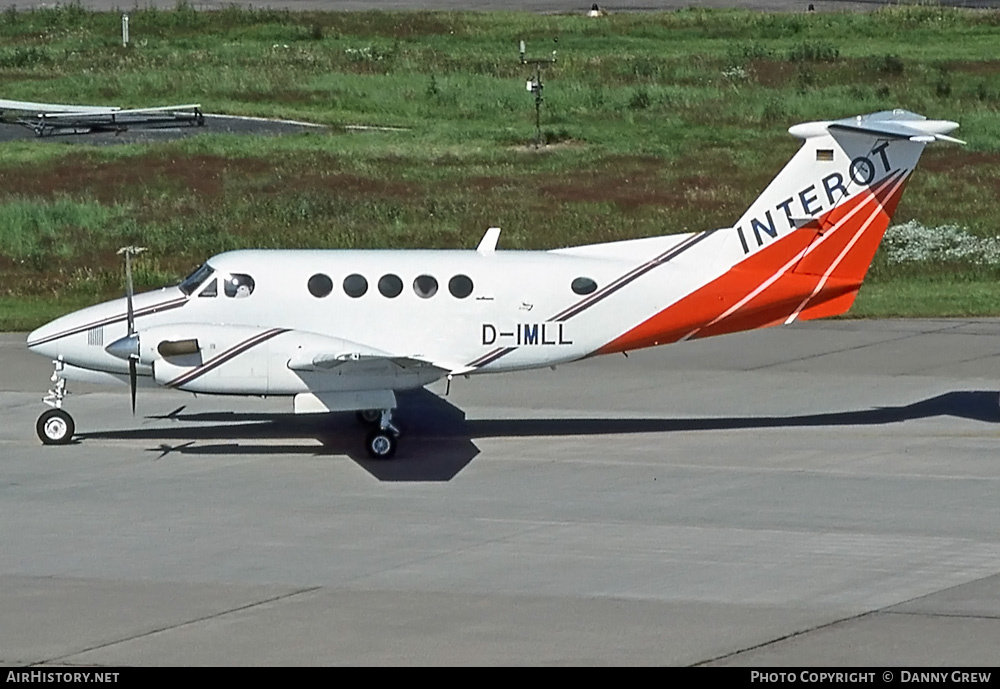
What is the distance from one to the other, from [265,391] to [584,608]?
23.9ft

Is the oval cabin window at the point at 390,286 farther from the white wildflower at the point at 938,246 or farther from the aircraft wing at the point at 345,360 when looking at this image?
the white wildflower at the point at 938,246

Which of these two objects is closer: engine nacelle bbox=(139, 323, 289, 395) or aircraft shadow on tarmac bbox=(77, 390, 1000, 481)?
engine nacelle bbox=(139, 323, 289, 395)

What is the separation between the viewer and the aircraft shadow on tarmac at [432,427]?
72.2ft

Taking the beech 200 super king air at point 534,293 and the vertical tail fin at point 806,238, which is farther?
the vertical tail fin at point 806,238

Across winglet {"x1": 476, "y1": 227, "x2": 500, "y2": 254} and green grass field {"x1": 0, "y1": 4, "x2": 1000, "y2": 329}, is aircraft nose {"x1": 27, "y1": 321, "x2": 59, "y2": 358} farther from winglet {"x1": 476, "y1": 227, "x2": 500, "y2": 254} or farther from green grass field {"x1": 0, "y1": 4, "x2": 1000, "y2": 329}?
green grass field {"x1": 0, "y1": 4, "x2": 1000, "y2": 329}

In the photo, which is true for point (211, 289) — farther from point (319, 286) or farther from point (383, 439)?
point (383, 439)

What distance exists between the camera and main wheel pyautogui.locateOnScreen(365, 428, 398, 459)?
2111cm

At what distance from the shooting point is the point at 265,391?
21.0 m

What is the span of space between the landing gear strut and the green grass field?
507 inches

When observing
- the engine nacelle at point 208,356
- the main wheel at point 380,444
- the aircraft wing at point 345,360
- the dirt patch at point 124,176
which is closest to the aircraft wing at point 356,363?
the aircraft wing at point 345,360

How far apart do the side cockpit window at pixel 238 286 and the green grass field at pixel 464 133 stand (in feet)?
37.8

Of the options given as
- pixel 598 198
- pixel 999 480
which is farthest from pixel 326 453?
pixel 598 198

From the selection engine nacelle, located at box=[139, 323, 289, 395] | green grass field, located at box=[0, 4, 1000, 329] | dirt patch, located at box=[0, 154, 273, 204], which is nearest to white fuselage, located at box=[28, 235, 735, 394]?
engine nacelle, located at box=[139, 323, 289, 395]

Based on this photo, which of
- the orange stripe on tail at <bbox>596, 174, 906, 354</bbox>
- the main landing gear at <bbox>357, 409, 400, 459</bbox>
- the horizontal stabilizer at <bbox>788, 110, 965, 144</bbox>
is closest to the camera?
the main landing gear at <bbox>357, 409, 400, 459</bbox>
